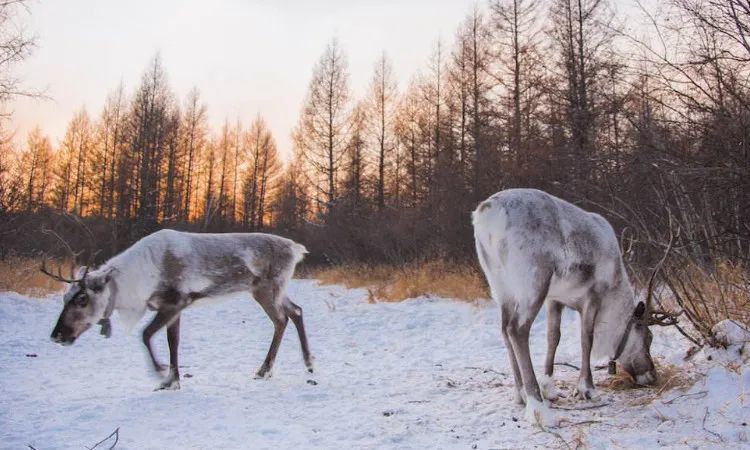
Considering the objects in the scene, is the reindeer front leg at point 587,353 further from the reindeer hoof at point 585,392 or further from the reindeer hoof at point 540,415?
the reindeer hoof at point 540,415

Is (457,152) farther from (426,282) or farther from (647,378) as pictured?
(647,378)

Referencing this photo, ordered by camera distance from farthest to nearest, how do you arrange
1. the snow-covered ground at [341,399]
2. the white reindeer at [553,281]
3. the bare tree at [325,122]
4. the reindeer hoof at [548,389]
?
1. the bare tree at [325,122]
2. the reindeer hoof at [548,389]
3. the white reindeer at [553,281]
4. the snow-covered ground at [341,399]

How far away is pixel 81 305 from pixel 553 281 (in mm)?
4178

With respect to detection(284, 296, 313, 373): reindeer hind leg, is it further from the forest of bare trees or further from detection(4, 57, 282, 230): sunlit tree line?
detection(4, 57, 282, 230): sunlit tree line

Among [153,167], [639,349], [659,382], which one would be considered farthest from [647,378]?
[153,167]

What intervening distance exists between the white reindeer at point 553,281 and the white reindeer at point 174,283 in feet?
8.85

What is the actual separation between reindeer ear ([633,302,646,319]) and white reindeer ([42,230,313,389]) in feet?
10.8

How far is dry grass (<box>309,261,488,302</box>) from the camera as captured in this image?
1052cm

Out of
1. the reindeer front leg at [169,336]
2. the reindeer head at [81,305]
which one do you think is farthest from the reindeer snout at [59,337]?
the reindeer front leg at [169,336]

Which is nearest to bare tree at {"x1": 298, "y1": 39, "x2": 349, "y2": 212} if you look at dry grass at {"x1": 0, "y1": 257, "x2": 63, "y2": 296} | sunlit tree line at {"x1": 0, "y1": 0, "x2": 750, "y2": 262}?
sunlit tree line at {"x1": 0, "y1": 0, "x2": 750, "y2": 262}

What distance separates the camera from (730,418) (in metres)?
2.93

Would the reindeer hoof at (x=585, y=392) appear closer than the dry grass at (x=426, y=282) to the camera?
Yes

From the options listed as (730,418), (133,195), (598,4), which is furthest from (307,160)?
(730,418)

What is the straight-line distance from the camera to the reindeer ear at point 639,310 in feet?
12.9
